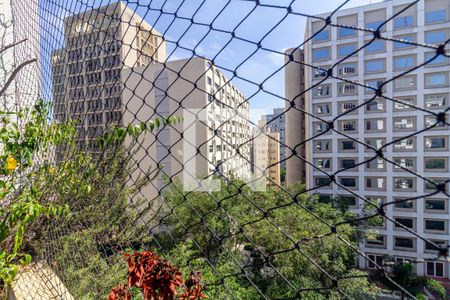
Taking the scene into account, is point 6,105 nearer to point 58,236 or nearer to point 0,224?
point 58,236

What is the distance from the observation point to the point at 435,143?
827cm

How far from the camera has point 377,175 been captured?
9.16 meters

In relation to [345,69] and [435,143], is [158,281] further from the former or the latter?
[435,143]

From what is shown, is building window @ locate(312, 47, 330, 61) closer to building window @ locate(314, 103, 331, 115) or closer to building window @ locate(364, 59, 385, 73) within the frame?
building window @ locate(364, 59, 385, 73)

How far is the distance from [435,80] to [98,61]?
34.4 ft

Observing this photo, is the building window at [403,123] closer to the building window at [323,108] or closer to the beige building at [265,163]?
the building window at [323,108]

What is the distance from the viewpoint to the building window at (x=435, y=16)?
333 inches

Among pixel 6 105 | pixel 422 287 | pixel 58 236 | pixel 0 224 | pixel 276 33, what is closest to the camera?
pixel 276 33

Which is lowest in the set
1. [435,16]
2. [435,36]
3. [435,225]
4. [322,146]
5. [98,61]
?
[435,225]

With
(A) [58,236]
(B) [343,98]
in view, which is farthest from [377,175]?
(A) [58,236]

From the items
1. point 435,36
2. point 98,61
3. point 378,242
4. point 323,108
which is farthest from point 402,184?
point 98,61

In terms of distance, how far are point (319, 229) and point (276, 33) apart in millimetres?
5038

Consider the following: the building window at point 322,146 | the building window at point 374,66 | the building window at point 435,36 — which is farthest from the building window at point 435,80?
the building window at point 322,146

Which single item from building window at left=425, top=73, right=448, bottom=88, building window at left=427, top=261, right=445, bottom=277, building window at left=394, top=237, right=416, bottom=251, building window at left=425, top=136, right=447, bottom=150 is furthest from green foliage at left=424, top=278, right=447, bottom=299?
building window at left=425, top=73, right=448, bottom=88
